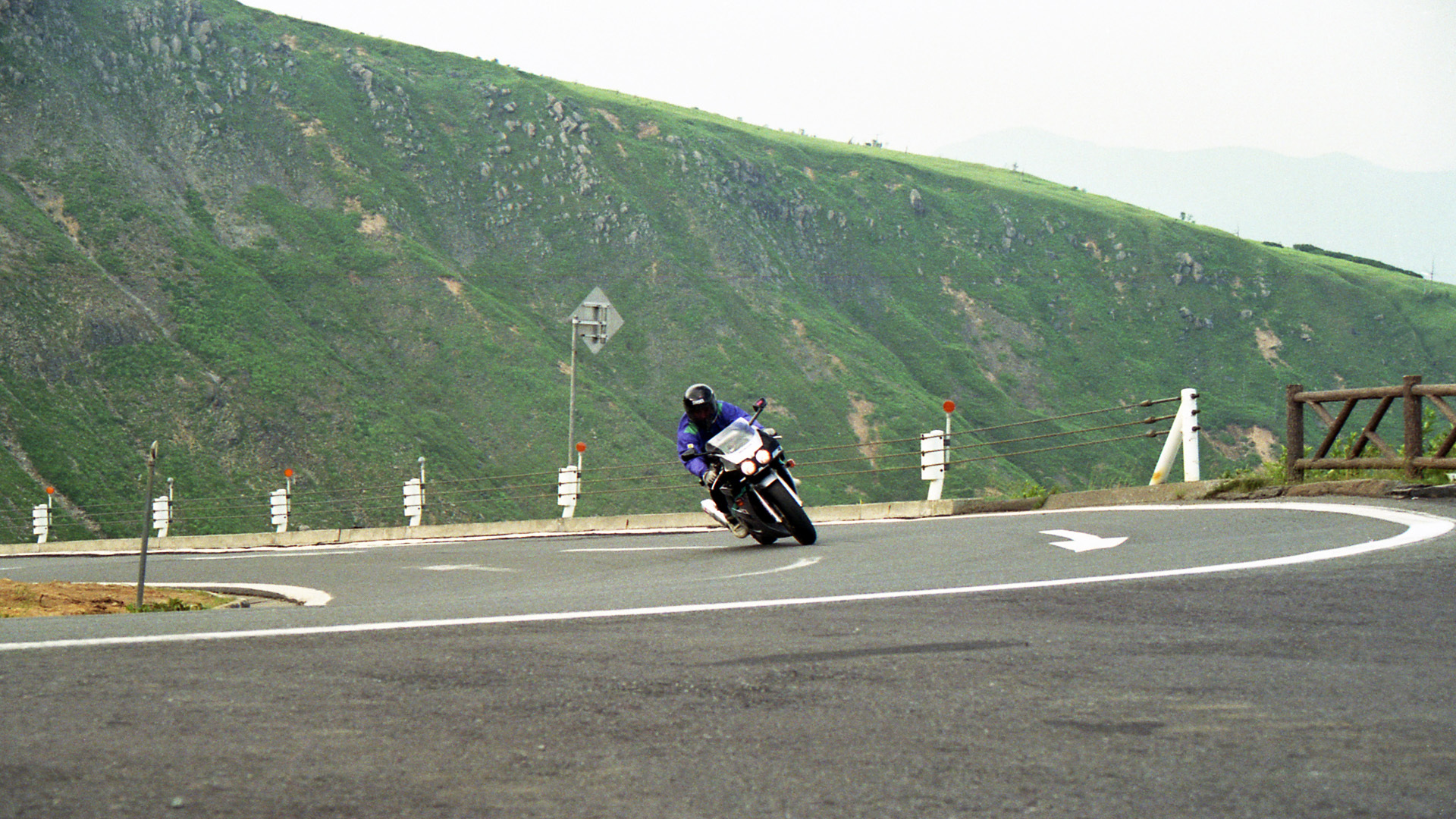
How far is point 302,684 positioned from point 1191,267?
541 feet

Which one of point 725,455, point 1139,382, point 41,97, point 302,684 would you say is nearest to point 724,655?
point 302,684

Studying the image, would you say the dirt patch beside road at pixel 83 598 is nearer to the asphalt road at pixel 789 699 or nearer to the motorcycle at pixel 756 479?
the asphalt road at pixel 789 699

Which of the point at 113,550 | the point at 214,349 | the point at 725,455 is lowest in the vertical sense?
the point at 113,550

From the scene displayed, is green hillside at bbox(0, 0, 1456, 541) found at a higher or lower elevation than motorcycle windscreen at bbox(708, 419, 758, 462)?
higher

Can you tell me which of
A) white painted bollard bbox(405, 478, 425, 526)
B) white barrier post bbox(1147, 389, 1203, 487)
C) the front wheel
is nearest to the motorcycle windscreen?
the front wheel

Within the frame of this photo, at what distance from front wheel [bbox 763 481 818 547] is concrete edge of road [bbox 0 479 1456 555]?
4.80 meters

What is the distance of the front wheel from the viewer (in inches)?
500

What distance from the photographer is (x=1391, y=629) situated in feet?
19.6

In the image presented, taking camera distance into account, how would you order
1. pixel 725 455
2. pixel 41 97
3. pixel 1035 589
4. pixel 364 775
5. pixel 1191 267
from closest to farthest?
pixel 364 775
pixel 1035 589
pixel 725 455
pixel 41 97
pixel 1191 267

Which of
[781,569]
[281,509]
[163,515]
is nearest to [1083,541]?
[781,569]

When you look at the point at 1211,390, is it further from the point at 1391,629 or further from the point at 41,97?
the point at 1391,629

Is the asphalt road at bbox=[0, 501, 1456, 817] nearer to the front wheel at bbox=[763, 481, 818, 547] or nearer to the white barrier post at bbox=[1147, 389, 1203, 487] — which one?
the front wheel at bbox=[763, 481, 818, 547]

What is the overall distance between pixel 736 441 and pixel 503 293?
4269 inches

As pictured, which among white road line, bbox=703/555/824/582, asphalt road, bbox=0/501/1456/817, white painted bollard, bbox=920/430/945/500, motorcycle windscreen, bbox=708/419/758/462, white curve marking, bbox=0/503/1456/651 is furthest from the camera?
white painted bollard, bbox=920/430/945/500
